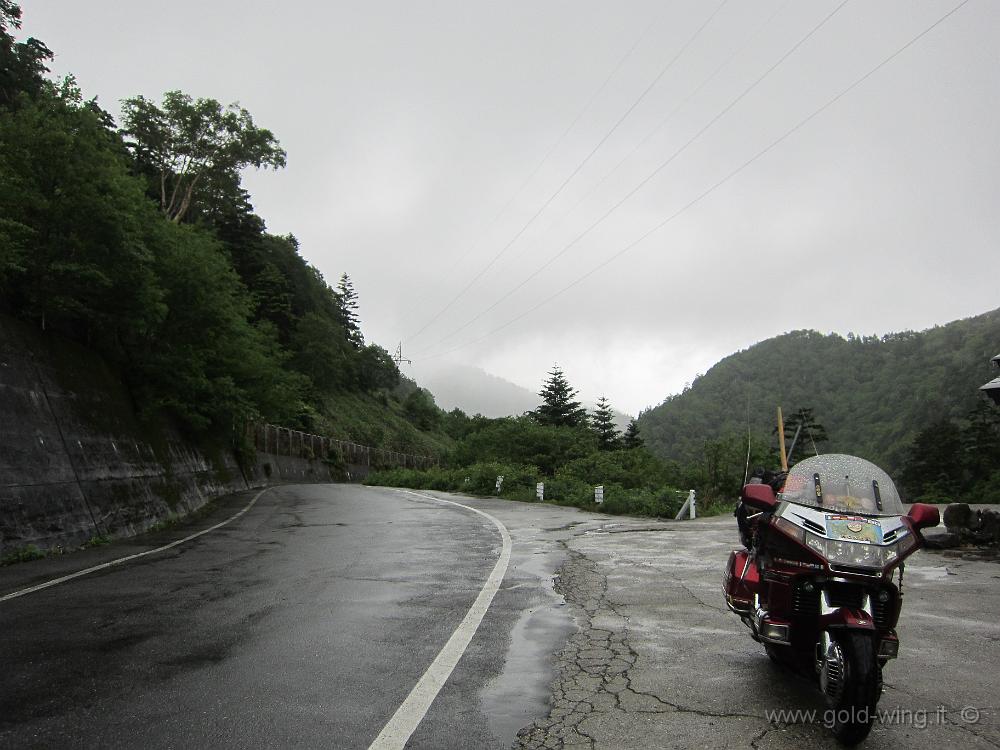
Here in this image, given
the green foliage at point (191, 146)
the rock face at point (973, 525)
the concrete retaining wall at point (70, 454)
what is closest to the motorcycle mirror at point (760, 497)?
the rock face at point (973, 525)

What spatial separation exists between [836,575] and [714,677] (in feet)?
3.99

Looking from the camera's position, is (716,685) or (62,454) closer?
(716,685)

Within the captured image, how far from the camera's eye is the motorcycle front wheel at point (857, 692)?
11.1 ft

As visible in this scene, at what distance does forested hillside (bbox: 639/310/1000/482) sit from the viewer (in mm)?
81188

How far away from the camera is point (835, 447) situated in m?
76.0

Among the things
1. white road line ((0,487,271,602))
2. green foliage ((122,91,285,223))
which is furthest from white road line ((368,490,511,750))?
green foliage ((122,91,285,223))

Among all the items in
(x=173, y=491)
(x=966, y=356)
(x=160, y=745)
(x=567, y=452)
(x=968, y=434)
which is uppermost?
(x=966, y=356)

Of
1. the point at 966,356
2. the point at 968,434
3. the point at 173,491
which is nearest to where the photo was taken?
the point at 173,491

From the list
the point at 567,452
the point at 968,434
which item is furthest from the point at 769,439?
the point at 968,434

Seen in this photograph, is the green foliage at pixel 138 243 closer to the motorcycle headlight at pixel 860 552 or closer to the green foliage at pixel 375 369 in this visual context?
the motorcycle headlight at pixel 860 552

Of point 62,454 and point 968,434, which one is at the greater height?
point 968,434

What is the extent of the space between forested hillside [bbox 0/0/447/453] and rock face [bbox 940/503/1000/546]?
17.4 meters

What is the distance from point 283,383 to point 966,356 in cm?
10303

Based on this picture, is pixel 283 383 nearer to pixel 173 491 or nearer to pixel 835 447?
pixel 173 491
